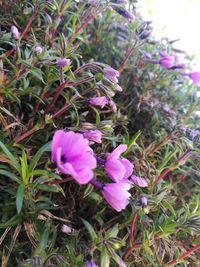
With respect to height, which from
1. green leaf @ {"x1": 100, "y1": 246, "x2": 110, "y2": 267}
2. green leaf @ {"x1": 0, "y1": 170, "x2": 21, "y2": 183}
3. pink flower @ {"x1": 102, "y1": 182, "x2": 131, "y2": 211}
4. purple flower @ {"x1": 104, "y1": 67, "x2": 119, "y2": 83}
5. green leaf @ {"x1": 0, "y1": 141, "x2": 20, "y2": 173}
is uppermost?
purple flower @ {"x1": 104, "y1": 67, "x2": 119, "y2": 83}

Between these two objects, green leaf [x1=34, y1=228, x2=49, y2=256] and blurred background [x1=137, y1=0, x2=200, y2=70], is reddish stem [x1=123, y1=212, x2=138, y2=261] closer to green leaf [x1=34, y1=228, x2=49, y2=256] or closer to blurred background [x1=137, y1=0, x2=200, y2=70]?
green leaf [x1=34, y1=228, x2=49, y2=256]

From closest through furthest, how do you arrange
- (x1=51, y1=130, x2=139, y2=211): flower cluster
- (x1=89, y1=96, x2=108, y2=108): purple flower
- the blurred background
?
(x1=51, y1=130, x2=139, y2=211): flower cluster, (x1=89, y1=96, x2=108, y2=108): purple flower, the blurred background

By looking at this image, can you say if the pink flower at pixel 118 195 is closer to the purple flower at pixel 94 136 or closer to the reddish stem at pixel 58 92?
the purple flower at pixel 94 136

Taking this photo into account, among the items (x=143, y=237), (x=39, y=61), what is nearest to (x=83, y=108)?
(x=39, y=61)

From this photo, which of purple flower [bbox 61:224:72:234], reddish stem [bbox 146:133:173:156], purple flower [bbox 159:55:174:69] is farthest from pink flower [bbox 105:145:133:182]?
purple flower [bbox 159:55:174:69]

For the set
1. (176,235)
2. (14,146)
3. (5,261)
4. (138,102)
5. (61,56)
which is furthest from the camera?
(138,102)

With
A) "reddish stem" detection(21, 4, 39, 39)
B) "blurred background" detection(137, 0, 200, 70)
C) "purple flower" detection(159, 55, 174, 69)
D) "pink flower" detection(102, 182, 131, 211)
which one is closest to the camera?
"pink flower" detection(102, 182, 131, 211)

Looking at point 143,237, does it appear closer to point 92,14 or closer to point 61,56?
point 61,56
